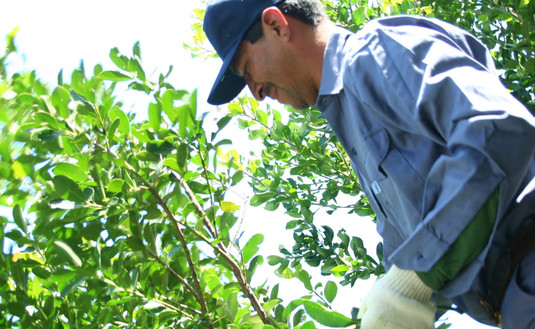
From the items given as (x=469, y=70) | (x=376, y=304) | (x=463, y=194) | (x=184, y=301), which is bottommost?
(x=184, y=301)

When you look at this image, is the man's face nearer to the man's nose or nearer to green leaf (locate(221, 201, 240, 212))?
the man's nose

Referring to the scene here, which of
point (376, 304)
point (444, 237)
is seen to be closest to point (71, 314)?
point (376, 304)

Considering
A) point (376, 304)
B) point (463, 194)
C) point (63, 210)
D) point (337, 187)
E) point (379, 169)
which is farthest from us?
point (337, 187)

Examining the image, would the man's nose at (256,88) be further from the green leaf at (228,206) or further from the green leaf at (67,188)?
the green leaf at (67,188)

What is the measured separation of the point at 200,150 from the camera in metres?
2.16

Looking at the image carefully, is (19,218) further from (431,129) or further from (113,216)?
(431,129)

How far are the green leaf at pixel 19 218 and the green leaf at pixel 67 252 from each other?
0.21 metres

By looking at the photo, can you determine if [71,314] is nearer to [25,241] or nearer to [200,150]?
[25,241]

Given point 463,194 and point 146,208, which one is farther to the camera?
Result: point 146,208

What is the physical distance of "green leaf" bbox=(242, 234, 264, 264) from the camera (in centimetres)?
224

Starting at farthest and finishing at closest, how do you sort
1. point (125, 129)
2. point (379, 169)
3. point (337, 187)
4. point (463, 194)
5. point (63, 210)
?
point (337, 187) → point (125, 129) → point (63, 210) → point (379, 169) → point (463, 194)

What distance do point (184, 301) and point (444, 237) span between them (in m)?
1.12

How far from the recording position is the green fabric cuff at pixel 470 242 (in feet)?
4.67

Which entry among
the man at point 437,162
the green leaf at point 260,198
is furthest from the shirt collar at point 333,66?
the green leaf at point 260,198
